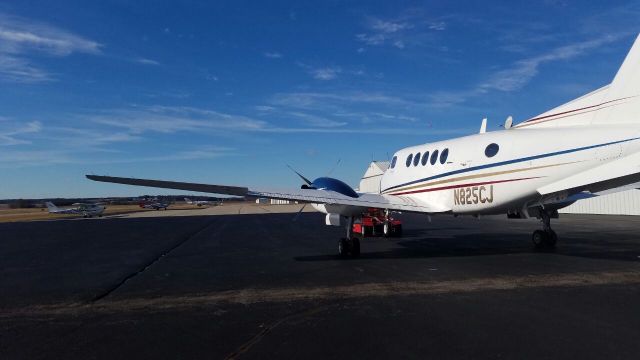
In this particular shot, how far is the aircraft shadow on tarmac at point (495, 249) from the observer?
1531 cm

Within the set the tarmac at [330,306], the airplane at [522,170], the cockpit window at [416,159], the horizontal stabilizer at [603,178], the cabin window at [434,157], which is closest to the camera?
the tarmac at [330,306]

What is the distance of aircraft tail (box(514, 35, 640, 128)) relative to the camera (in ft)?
38.5

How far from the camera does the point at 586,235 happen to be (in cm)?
2211

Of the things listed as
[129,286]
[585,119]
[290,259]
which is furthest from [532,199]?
[129,286]

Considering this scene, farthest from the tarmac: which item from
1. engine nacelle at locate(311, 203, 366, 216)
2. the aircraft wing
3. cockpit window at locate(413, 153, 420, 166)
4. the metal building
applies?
the metal building

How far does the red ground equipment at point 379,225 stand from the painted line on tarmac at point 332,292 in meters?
12.8

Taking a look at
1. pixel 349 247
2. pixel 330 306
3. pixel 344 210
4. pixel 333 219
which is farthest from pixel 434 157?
pixel 330 306

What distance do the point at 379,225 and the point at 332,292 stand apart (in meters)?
14.8

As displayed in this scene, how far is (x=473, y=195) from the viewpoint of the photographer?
567 inches

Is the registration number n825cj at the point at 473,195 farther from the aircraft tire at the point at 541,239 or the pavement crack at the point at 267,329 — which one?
the pavement crack at the point at 267,329

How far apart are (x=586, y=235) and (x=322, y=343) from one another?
20512 mm

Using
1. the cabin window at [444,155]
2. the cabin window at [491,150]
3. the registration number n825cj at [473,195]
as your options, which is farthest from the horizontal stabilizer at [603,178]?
the cabin window at [444,155]

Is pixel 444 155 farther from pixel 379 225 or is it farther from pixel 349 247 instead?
pixel 379 225

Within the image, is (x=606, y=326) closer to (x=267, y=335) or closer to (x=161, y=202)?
(x=267, y=335)
